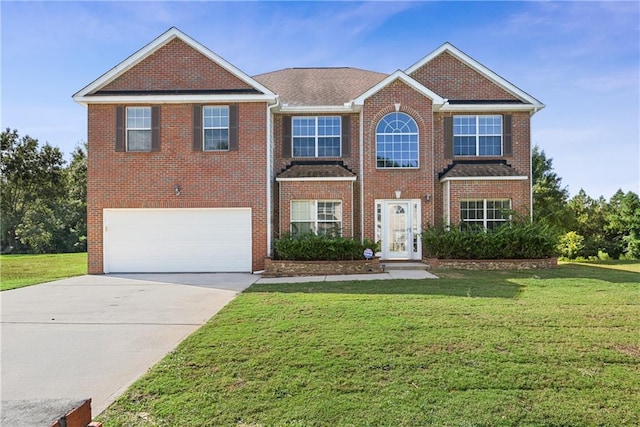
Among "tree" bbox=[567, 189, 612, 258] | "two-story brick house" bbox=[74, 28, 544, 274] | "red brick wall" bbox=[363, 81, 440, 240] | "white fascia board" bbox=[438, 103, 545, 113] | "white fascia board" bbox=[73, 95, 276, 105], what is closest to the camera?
"white fascia board" bbox=[73, 95, 276, 105]

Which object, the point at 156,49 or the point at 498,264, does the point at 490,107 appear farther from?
the point at 156,49

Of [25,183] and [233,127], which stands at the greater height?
[233,127]

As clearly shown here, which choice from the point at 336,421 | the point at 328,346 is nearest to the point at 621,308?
the point at 328,346

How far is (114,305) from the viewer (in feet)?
28.8

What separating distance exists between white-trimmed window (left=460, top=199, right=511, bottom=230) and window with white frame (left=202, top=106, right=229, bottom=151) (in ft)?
29.3

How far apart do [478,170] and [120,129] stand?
13.0m

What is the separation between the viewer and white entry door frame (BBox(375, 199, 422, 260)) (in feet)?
50.4

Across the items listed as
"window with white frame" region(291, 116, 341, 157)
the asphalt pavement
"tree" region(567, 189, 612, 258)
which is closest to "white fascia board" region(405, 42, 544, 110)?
"window with white frame" region(291, 116, 341, 157)

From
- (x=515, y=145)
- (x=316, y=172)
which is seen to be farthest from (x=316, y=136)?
(x=515, y=145)

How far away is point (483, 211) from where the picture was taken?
15203 millimetres

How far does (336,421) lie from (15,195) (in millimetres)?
38497

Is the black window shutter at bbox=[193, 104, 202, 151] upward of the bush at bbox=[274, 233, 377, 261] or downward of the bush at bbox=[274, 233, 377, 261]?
upward

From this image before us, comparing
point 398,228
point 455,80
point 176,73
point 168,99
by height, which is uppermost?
point 455,80

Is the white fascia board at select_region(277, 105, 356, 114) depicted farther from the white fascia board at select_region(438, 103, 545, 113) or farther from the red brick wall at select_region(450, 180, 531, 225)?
the red brick wall at select_region(450, 180, 531, 225)
